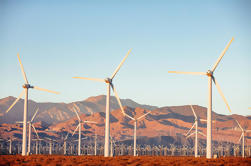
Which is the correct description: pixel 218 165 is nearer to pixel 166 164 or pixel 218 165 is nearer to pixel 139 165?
pixel 166 164

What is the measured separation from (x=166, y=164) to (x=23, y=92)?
4483 cm

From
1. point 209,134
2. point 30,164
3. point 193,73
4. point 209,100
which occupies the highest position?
point 193,73

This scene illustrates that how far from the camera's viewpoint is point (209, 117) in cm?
8019

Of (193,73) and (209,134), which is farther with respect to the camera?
(193,73)

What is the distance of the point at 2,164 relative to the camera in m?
70.0

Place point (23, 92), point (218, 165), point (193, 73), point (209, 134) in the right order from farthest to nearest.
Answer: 1. point (23, 92)
2. point (193, 73)
3. point (209, 134)
4. point (218, 165)

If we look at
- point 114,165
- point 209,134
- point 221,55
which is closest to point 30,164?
point 114,165

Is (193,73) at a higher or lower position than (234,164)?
higher

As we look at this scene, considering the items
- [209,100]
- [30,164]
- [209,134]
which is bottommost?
[30,164]

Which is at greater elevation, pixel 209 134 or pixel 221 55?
pixel 221 55

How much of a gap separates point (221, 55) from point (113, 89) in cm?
2372

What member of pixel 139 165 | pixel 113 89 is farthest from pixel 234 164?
pixel 113 89

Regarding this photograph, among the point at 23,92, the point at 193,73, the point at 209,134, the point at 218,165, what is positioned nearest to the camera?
the point at 218,165

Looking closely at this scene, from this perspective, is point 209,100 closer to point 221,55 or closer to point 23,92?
point 221,55
